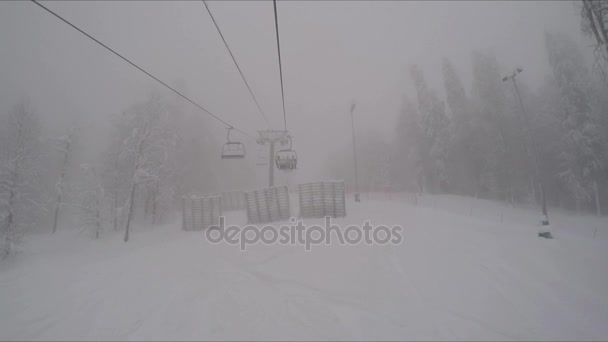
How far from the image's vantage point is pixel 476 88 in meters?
24.4

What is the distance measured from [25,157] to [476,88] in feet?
139

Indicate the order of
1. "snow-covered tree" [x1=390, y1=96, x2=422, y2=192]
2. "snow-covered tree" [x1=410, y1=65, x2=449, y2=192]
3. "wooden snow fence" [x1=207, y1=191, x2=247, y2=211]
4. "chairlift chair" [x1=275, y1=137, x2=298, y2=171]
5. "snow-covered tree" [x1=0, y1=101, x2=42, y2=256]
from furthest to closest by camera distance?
1. "snow-covered tree" [x1=390, y1=96, x2=422, y2=192]
2. "wooden snow fence" [x1=207, y1=191, x2=247, y2=211]
3. "snow-covered tree" [x1=410, y1=65, x2=449, y2=192]
4. "chairlift chair" [x1=275, y1=137, x2=298, y2=171]
5. "snow-covered tree" [x1=0, y1=101, x2=42, y2=256]

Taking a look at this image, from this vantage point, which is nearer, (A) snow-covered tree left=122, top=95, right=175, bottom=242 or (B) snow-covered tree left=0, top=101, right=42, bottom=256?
(B) snow-covered tree left=0, top=101, right=42, bottom=256

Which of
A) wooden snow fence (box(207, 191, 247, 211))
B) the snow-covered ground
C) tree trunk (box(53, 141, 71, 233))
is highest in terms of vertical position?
tree trunk (box(53, 141, 71, 233))

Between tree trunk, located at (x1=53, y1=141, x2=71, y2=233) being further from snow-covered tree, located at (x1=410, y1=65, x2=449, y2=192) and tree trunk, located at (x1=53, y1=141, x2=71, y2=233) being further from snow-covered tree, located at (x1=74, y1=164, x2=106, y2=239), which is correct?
snow-covered tree, located at (x1=410, y1=65, x2=449, y2=192)

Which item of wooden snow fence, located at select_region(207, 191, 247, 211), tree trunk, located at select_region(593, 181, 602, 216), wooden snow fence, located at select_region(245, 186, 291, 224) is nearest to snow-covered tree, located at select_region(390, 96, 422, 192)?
tree trunk, located at select_region(593, 181, 602, 216)

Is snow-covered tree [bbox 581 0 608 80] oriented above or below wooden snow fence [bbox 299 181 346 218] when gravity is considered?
above

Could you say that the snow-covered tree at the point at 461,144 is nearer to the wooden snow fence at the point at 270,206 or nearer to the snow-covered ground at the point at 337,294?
the snow-covered ground at the point at 337,294

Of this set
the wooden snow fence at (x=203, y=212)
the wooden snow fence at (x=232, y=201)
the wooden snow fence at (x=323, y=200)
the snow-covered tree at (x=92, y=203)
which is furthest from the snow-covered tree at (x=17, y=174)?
the wooden snow fence at (x=323, y=200)

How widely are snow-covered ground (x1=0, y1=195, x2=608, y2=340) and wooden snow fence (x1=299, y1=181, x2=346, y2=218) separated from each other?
4990 mm

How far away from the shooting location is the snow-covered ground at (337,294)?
3713 millimetres

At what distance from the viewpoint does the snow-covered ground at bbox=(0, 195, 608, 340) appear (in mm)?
3713

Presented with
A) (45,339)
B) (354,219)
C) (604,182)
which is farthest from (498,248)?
(604,182)

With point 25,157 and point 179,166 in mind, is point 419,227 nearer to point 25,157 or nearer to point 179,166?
point 179,166
